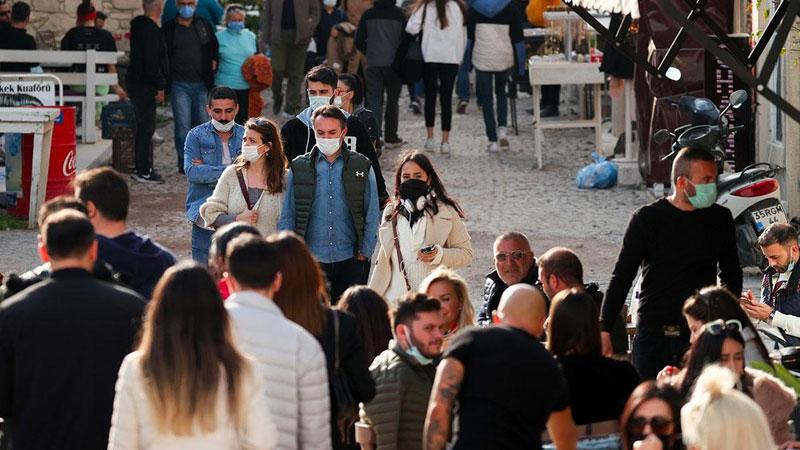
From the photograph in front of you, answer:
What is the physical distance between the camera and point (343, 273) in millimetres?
9672

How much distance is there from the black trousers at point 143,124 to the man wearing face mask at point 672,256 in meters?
11.1

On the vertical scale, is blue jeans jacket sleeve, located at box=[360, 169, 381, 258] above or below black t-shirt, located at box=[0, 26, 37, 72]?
below

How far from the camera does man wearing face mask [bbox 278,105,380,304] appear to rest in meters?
9.43

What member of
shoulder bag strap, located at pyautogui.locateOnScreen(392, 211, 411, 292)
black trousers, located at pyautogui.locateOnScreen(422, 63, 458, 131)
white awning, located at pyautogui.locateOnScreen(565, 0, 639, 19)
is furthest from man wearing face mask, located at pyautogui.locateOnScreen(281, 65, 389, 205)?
black trousers, located at pyautogui.locateOnScreen(422, 63, 458, 131)

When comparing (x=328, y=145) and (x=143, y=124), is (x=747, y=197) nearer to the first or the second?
(x=328, y=145)

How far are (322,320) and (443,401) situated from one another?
0.63 metres

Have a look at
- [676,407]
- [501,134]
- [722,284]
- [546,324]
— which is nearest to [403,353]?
[546,324]

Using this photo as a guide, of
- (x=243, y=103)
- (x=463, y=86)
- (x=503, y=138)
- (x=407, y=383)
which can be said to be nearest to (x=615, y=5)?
(x=407, y=383)

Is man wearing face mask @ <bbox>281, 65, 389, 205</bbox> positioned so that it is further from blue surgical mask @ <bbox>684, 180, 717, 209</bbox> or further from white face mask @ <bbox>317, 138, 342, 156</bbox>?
blue surgical mask @ <bbox>684, 180, 717, 209</bbox>

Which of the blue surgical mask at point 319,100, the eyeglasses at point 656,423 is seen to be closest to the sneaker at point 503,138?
the blue surgical mask at point 319,100

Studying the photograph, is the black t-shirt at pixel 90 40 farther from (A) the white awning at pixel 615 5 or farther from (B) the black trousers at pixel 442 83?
(A) the white awning at pixel 615 5

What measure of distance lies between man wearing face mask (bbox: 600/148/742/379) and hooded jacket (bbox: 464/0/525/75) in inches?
453

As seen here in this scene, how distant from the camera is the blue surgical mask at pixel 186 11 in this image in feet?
60.3

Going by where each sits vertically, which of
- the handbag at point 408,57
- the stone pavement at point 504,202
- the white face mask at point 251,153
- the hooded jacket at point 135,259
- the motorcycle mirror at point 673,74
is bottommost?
the stone pavement at point 504,202
